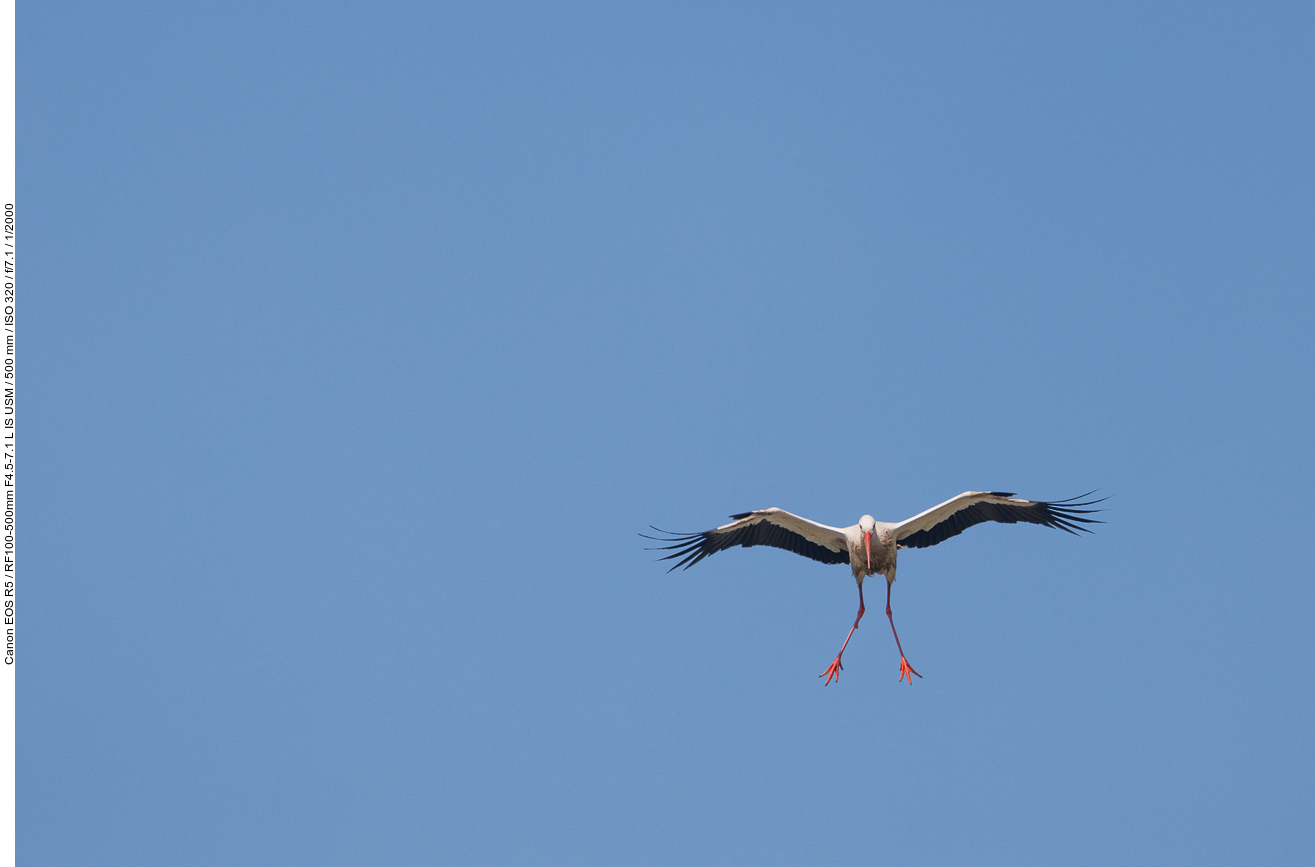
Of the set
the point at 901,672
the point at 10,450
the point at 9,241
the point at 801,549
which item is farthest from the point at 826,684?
the point at 9,241

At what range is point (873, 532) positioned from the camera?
18016 millimetres

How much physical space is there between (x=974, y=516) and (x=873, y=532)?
2037mm

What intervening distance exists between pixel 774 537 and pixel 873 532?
6.34 feet

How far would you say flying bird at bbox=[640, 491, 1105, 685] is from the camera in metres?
17.9

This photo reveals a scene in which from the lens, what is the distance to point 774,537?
62.3 ft

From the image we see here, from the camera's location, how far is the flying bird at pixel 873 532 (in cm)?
1789

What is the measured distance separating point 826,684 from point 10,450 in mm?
14339

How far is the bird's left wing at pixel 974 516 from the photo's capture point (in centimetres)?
1772

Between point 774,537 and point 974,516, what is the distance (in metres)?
3.67

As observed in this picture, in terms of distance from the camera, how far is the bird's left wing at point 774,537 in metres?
18.2

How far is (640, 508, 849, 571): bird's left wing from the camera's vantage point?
18.2 meters

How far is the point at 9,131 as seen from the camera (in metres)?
16.8

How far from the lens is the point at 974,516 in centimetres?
1852

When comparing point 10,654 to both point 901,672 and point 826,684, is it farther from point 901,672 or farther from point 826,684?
point 901,672
